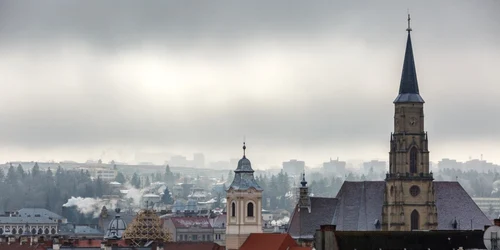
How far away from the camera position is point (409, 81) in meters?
149

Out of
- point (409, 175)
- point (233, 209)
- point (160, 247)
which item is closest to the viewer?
point (233, 209)

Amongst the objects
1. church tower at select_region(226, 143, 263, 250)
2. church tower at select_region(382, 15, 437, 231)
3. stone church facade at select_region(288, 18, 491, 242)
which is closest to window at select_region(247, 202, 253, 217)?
church tower at select_region(226, 143, 263, 250)

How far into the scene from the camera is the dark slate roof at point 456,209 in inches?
5758

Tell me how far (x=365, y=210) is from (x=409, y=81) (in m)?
12.7

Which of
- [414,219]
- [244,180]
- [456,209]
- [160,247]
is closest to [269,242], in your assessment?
[244,180]

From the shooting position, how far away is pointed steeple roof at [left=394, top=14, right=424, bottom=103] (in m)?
148

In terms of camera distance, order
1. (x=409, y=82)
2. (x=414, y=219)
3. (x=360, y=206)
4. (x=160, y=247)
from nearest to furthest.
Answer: (x=160, y=247) → (x=414, y=219) → (x=409, y=82) → (x=360, y=206)

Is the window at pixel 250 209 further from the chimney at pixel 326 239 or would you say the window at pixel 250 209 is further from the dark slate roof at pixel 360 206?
the chimney at pixel 326 239

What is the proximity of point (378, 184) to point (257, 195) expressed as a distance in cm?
1802

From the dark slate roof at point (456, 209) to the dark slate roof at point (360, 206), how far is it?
5486mm

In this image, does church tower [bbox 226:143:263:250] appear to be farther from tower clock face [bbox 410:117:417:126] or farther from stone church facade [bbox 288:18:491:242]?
tower clock face [bbox 410:117:417:126]

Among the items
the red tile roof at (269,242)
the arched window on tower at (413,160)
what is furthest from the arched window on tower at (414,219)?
the red tile roof at (269,242)

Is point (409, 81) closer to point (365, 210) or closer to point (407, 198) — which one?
point (407, 198)

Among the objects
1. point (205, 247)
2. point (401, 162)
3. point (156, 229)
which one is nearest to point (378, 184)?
point (401, 162)
